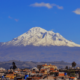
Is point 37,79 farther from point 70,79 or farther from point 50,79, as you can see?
point 70,79

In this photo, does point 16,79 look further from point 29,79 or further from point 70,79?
point 70,79

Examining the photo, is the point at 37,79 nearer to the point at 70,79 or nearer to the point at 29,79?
the point at 29,79

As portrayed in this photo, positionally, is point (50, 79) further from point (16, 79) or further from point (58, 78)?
point (16, 79)

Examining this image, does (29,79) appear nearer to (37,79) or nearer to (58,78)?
(37,79)

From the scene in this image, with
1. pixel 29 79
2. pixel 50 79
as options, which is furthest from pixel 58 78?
pixel 29 79

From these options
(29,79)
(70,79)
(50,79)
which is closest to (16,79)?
(29,79)

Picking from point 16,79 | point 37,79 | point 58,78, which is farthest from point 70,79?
point 16,79

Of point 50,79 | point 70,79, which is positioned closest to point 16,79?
point 50,79
